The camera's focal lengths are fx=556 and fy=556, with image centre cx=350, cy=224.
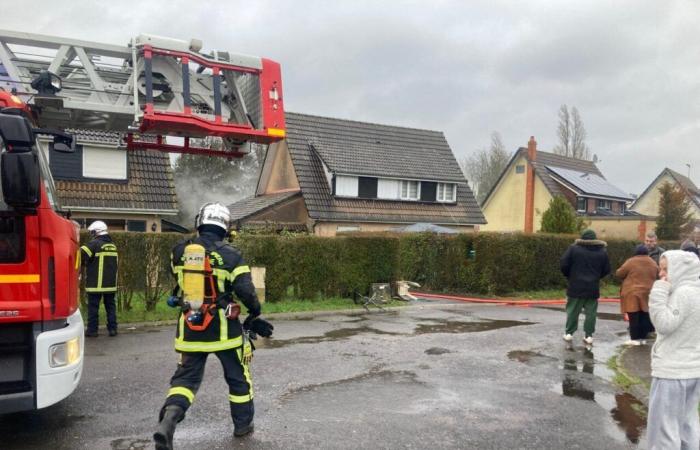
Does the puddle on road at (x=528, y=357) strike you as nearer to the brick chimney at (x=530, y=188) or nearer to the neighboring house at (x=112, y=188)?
the neighboring house at (x=112, y=188)

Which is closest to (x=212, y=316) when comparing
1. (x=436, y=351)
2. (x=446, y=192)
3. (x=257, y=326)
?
(x=257, y=326)

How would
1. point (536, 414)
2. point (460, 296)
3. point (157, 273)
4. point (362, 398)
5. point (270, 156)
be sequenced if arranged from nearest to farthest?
point (536, 414) → point (362, 398) → point (157, 273) → point (460, 296) → point (270, 156)

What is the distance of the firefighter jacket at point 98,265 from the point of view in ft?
30.0

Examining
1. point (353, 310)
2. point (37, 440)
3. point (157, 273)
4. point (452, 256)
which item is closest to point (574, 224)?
point (452, 256)

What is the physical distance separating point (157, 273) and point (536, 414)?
26.3 feet

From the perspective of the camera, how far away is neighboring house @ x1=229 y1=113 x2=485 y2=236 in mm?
25781

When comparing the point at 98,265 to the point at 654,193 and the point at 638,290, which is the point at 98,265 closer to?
the point at 638,290

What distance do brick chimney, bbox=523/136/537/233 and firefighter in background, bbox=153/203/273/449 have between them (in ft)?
115

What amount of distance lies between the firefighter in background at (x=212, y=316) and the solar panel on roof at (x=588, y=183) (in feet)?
119

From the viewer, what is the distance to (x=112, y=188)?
18859mm

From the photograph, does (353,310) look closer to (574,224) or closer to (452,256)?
(452,256)

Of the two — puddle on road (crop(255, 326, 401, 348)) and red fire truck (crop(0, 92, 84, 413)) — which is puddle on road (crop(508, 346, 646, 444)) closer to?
puddle on road (crop(255, 326, 401, 348))

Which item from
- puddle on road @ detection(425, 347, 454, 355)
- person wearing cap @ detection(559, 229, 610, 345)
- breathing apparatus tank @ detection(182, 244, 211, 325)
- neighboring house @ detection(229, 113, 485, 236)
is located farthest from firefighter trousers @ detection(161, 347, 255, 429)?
neighboring house @ detection(229, 113, 485, 236)

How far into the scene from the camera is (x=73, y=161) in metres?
18.6
